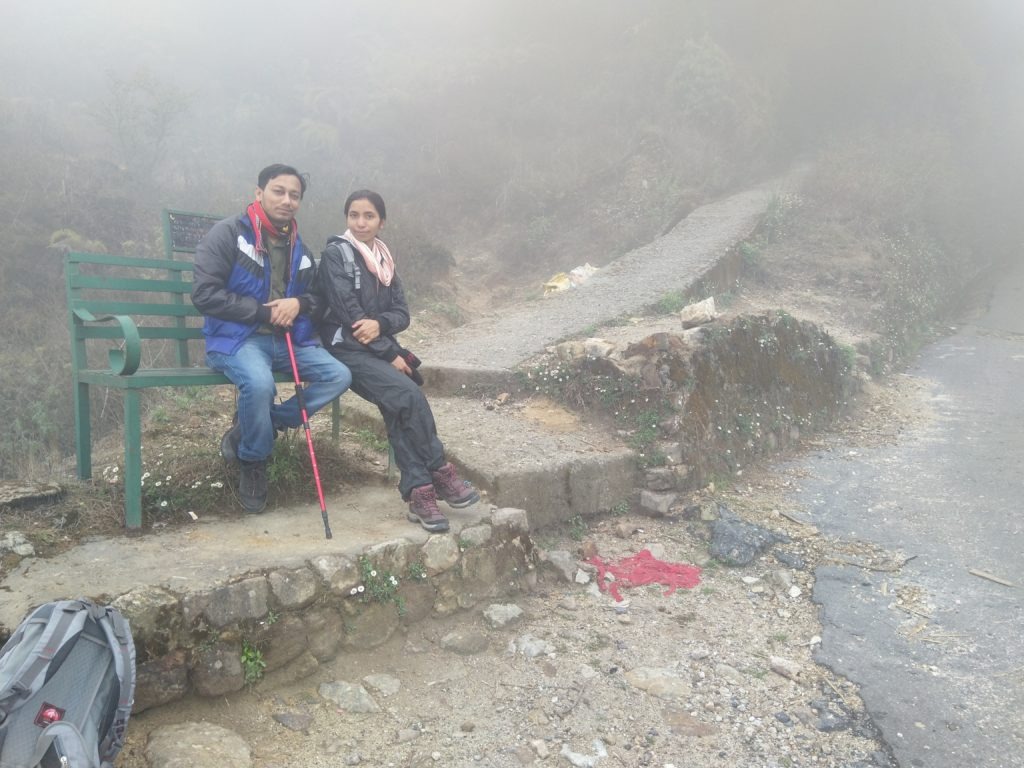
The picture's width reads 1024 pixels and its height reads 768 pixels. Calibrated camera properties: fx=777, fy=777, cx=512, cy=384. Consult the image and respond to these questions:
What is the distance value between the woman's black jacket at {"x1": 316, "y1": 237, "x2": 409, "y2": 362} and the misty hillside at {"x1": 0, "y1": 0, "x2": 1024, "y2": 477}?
5562 mm

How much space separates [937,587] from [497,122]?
14815 millimetres

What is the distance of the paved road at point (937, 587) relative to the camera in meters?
2.91

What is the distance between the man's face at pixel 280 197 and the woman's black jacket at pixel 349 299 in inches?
9.9

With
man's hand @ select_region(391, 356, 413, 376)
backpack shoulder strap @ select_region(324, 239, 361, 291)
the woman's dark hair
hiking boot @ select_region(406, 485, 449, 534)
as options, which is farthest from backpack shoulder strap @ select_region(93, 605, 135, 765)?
the woman's dark hair

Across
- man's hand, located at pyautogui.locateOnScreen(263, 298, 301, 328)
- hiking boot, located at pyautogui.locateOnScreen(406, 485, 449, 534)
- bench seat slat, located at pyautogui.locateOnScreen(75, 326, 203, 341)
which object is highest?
man's hand, located at pyautogui.locateOnScreen(263, 298, 301, 328)

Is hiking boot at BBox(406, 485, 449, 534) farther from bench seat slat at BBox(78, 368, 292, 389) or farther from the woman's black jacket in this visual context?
bench seat slat at BBox(78, 368, 292, 389)

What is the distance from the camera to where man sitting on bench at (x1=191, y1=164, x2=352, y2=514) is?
11.1 ft

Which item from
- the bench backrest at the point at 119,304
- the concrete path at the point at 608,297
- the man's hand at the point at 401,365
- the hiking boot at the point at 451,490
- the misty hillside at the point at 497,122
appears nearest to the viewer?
the bench backrest at the point at 119,304

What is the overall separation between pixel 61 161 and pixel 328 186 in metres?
4.44

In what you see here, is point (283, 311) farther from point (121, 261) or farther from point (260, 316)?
point (121, 261)

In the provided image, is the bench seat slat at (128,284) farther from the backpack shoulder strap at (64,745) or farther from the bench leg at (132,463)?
the backpack shoulder strap at (64,745)

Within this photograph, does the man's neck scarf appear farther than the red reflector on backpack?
Yes

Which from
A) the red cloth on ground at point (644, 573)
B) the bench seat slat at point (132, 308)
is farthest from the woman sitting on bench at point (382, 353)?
the red cloth on ground at point (644, 573)

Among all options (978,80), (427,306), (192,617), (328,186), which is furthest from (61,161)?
(978,80)
